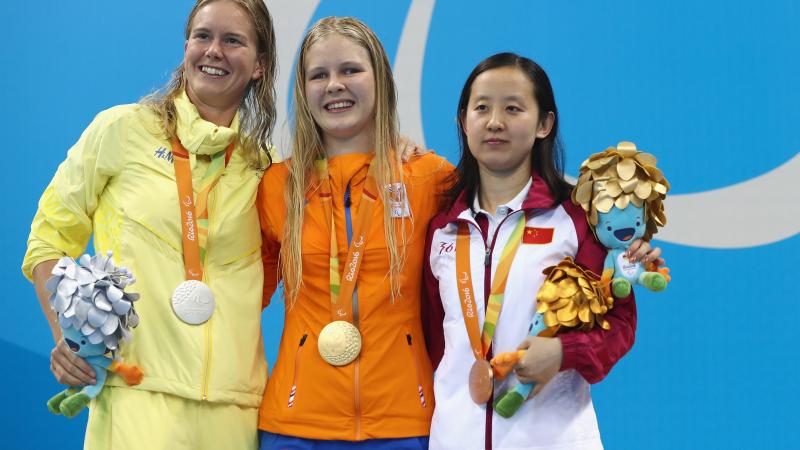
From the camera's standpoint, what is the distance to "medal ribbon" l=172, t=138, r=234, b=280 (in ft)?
7.91

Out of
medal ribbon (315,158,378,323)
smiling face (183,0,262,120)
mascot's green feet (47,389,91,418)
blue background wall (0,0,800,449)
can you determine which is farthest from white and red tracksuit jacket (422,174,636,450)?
blue background wall (0,0,800,449)

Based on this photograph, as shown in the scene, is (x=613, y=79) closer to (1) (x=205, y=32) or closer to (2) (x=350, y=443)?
(1) (x=205, y=32)

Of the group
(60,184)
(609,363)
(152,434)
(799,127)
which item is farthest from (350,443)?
(799,127)

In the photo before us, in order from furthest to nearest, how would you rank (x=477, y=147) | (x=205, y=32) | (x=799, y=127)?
(x=799, y=127), (x=205, y=32), (x=477, y=147)

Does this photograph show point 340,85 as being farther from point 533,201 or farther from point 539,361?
point 539,361

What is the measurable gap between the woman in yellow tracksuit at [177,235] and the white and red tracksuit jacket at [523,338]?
1.71 ft

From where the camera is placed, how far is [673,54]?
3.78 meters

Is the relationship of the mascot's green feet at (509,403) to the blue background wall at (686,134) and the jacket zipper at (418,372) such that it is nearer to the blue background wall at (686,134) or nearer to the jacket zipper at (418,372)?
the jacket zipper at (418,372)

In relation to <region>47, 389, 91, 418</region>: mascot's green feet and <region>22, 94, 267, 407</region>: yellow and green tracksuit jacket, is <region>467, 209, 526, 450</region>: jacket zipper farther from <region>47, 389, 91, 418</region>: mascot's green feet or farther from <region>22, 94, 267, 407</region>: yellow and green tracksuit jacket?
<region>47, 389, 91, 418</region>: mascot's green feet

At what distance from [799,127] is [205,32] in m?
2.33

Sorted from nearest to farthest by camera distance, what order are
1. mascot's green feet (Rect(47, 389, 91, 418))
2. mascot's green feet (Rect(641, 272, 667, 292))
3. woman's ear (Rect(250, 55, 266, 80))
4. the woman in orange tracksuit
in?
mascot's green feet (Rect(641, 272, 667, 292))
mascot's green feet (Rect(47, 389, 91, 418))
the woman in orange tracksuit
woman's ear (Rect(250, 55, 266, 80))

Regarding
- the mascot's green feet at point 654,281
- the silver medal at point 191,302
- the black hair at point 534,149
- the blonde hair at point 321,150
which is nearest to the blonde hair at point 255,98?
the blonde hair at point 321,150

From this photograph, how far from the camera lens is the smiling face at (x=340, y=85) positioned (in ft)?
8.30

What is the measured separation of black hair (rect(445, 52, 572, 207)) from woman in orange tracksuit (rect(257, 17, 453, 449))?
10 centimetres
